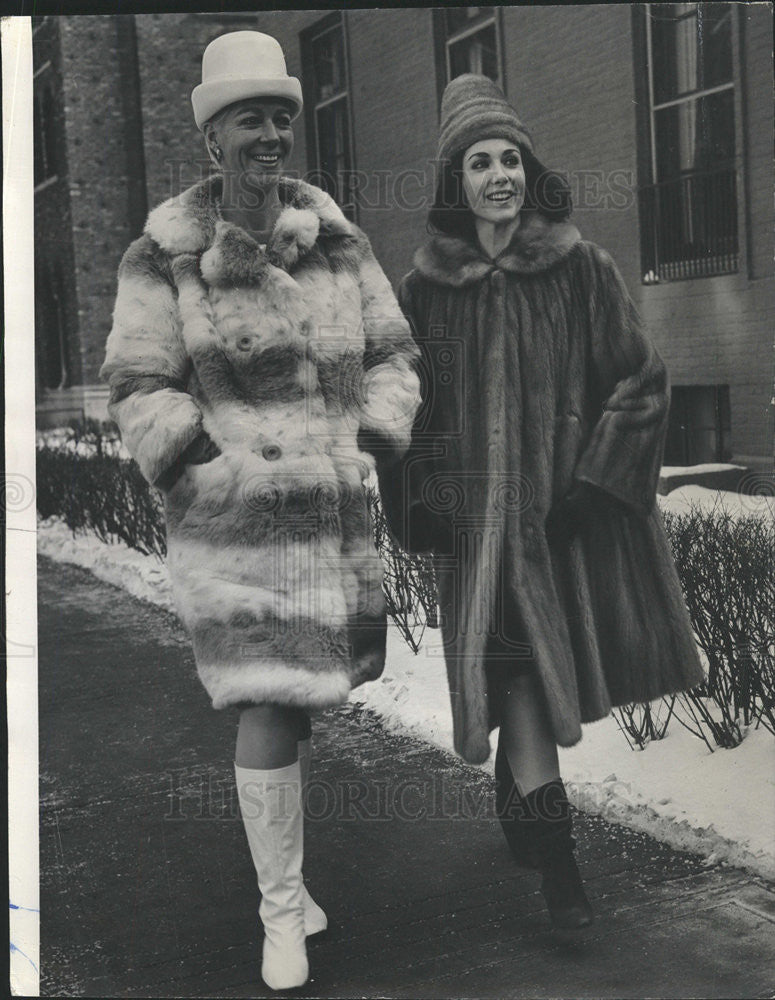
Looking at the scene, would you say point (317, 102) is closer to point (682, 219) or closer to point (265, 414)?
point (265, 414)

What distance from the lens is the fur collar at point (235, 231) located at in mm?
2904

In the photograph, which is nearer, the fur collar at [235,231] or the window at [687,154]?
the fur collar at [235,231]

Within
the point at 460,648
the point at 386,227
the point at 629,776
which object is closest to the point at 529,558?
the point at 460,648

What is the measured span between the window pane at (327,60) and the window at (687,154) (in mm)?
787

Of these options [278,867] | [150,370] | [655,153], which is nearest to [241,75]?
[150,370]

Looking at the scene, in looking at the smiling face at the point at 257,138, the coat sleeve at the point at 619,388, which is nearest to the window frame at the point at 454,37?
the smiling face at the point at 257,138

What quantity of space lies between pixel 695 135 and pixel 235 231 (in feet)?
3.92

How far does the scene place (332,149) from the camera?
3.12 meters

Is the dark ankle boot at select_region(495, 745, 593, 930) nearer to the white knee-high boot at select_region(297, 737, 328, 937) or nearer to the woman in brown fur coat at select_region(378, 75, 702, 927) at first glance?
the woman in brown fur coat at select_region(378, 75, 702, 927)

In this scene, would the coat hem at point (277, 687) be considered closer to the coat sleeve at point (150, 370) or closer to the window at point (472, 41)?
the coat sleeve at point (150, 370)

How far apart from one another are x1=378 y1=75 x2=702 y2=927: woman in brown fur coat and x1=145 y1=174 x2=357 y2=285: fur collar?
0.93 ft

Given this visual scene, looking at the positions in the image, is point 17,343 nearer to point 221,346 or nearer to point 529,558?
point 221,346

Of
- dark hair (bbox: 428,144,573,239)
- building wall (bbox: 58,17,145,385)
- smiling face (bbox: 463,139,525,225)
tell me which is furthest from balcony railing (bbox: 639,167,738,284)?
building wall (bbox: 58,17,145,385)

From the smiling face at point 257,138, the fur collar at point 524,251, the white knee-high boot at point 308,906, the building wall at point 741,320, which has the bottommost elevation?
the white knee-high boot at point 308,906
